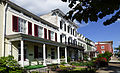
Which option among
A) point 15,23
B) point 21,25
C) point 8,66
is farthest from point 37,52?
point 8,66

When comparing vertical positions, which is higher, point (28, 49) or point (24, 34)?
point (24, 34)

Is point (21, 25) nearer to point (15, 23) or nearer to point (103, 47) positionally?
point (15, 23)

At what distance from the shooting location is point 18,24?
14.6 meters

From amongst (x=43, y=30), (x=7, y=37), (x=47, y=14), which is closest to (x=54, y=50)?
(x=43, y=30)

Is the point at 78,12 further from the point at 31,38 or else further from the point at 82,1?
the point at 31,38

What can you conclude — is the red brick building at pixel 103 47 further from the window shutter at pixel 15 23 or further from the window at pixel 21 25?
the window shutter at pixel 15 23

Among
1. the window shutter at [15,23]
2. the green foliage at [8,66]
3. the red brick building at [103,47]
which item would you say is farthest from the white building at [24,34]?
the red brick building at [103,47]

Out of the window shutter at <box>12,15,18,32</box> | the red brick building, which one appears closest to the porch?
the window shutter at <box>12,15,18,32</box>

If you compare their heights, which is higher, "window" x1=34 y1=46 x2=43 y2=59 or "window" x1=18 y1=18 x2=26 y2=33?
"window" x1=18 y1=18 x2=26 y2=33

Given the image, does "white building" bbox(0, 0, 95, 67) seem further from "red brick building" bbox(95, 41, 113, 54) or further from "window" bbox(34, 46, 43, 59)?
"red brick building" bbox(95, 41, 113, 54)

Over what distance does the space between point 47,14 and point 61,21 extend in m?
3.55

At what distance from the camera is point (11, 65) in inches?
381

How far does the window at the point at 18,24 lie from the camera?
14.0 m

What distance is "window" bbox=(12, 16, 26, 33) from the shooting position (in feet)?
45.9
